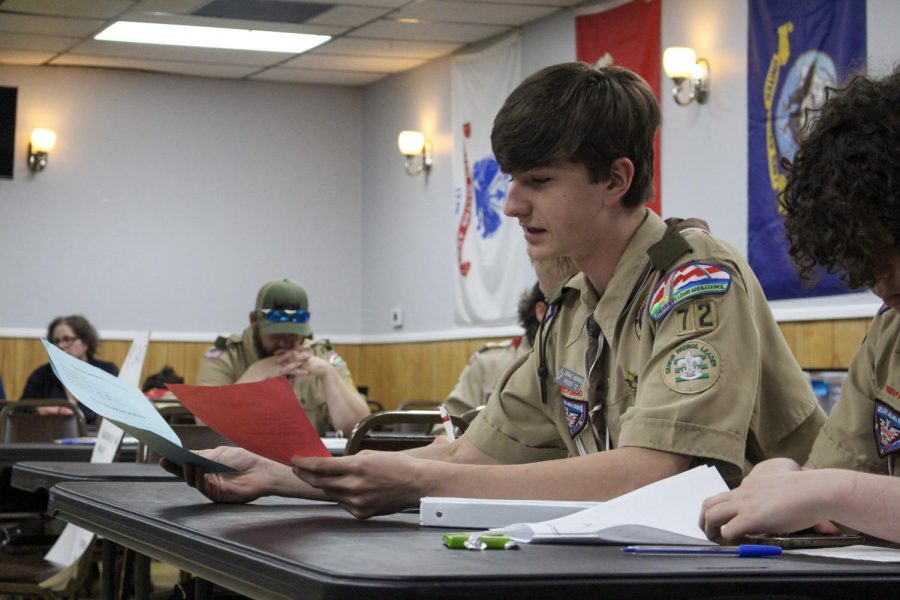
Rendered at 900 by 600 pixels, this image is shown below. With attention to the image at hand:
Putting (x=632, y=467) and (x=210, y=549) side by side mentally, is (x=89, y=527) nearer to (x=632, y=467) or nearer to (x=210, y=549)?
(x=210, y=549)

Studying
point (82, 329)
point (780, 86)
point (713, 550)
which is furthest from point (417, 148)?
point (713, 550)

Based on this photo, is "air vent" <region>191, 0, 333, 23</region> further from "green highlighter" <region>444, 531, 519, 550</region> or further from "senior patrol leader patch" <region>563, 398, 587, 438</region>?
"green highlighter" <region>444, 531, 519, 550</region>

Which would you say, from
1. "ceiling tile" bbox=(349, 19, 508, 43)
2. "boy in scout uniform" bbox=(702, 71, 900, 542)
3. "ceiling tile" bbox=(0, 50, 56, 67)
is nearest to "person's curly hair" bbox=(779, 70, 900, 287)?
"boy in scout uniform" bbox=(702, 71, 900, 542)

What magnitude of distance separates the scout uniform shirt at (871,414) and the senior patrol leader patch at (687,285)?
0.21m

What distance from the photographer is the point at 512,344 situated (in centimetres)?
618

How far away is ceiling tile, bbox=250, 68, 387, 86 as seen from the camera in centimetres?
1015

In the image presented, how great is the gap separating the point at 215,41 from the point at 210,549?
8.24 meters

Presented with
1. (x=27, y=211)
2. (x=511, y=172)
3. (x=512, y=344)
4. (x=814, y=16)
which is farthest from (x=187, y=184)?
(x=511, y=172)

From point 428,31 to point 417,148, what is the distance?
1.19 metres

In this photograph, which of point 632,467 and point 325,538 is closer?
point 325,538

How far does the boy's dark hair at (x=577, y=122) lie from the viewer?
1.84m

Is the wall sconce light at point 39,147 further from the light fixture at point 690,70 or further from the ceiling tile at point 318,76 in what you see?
the light fixture at point 690,70

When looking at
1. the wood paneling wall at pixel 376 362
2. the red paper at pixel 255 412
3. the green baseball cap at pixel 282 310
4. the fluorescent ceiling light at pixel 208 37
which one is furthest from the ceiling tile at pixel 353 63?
the red paper at pixel 255 412

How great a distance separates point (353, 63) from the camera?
980 centimetres
